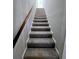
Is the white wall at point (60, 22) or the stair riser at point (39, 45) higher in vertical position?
the white wall at point (60, 22)

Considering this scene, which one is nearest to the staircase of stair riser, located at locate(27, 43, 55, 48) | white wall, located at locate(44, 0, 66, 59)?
stair riser, located at locate(27, 43, 55, 48)

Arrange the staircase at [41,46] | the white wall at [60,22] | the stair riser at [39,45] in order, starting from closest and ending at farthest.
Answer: the white wall at [60,22]
the staircase at [41,46]
the stair riser at [39,45]

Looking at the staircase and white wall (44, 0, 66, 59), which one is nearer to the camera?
white wall (44, 0, 66, 59)

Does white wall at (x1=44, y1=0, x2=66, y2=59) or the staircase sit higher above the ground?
white wall at (x1=44, y1=0, x2=66, y2=59)

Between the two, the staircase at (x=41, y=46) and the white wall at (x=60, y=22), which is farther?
the staircase at (x=41, y=46)

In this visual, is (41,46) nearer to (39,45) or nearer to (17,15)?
(39,45)

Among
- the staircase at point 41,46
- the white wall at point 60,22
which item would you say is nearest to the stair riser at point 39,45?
the staircase at point 41,46

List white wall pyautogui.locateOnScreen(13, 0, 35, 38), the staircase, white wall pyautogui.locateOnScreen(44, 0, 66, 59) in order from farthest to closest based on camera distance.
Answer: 1. the staircase
2. white wall pyautogui.locateOnScreen(44, 0, 66, 59)
3. white wall pyautogui.locateOnScreen(13, 0, 35, 38)

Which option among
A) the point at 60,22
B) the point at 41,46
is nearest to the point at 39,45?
the point at 41,46

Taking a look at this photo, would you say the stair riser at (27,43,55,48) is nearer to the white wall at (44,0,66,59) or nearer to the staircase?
the staircase

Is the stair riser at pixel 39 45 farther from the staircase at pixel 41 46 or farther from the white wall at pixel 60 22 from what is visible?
the white wall at pixel 60 22

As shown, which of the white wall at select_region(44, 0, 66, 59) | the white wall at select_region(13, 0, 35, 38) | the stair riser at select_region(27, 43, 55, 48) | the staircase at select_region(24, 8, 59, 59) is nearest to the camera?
the white wall at select_region(13, 0, 35, 38)
